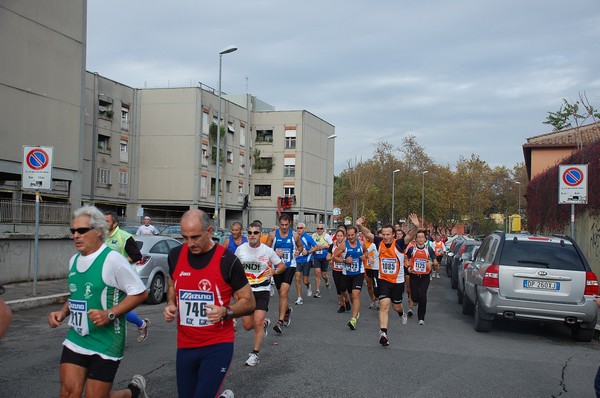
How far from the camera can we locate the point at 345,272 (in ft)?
38.5

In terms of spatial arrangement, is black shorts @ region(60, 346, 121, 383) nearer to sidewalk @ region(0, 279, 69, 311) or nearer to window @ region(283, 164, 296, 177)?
sidewalk @ region(0, 279, 69, 311)

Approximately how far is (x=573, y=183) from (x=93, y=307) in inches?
468

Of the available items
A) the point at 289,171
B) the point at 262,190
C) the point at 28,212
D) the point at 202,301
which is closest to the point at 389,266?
the point at 202,301

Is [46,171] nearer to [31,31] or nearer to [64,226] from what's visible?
[64,226]

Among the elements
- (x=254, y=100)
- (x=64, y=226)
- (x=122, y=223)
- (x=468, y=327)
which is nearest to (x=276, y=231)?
(x=468, y=327)

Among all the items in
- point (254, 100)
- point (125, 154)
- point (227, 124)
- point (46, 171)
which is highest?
point (254, 100)

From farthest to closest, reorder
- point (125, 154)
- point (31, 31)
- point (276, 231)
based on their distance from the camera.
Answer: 1. point (125, 154)
2. point (31, 31)
3. point (276, 231)

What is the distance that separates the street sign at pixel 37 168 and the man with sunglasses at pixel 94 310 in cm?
900

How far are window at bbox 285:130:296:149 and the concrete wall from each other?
4368cm

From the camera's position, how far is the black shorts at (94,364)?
160 inches

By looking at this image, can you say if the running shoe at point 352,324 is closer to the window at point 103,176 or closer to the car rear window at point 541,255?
the car rear window at point 541,255

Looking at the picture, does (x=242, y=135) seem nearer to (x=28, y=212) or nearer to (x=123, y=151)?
(x=123, y=151)

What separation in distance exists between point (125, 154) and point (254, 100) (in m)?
16.7

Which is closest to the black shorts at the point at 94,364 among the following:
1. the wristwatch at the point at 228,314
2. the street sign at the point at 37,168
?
the wristwatch at the point at 228,314
